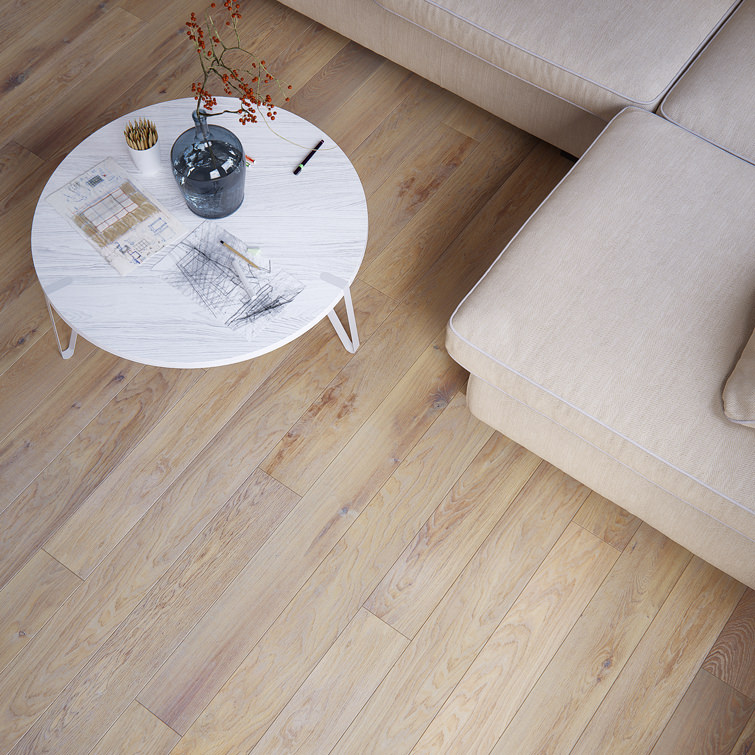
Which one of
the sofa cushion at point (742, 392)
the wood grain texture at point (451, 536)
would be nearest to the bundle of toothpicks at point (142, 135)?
the wood grain texture at point (451, 536)

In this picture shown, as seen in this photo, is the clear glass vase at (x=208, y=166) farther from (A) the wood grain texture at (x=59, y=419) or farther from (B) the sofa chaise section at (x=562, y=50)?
(B) the sofa chaise section at (x=562, y=50)

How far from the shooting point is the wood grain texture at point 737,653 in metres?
1.51

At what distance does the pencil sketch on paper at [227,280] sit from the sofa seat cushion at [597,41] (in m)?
0.81

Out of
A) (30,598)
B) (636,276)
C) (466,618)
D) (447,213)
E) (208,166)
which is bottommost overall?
(30,598)

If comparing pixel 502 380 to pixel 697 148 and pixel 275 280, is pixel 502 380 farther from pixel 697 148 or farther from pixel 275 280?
pixel 697 148

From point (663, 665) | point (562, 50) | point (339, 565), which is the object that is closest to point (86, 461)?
point (339, 565)

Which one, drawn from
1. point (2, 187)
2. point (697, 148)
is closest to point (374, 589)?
point (697, 148)

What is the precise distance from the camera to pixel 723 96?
1.64m

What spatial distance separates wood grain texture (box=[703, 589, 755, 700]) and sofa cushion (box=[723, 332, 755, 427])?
21.0 inches

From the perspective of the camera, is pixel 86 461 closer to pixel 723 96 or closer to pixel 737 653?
pixel 737 653

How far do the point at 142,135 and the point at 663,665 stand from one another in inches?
58.4

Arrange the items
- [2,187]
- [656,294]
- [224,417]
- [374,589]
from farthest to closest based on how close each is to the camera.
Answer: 1. [2,187]
2. [224,417]
3. [374,589]
4. [656,294]

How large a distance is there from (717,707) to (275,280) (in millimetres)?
1192

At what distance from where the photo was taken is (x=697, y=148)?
1591mm
